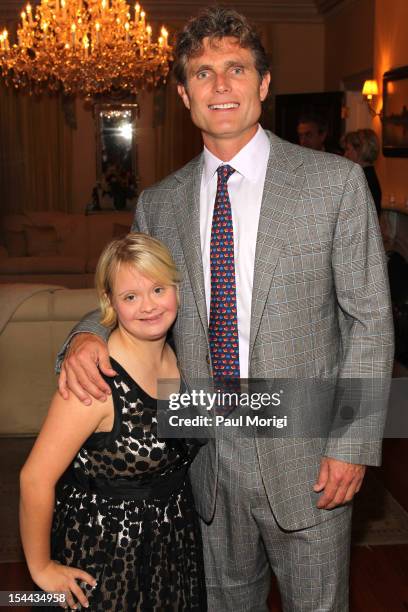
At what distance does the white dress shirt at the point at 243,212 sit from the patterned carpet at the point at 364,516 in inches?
77.7

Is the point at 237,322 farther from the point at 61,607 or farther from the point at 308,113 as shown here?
the point at 308,113

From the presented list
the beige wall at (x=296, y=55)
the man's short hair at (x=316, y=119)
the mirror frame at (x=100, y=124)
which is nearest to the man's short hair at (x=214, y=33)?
the man's short hair at (x=316, y=119)

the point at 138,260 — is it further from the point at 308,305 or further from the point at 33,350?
the point at 33,350

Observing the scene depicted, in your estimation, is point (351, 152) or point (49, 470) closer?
point (49, 470)

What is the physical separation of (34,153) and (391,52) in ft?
18.9

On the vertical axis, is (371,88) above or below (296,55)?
below

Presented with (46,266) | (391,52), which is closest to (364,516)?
(46,266)

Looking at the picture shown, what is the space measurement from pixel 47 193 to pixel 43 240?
99.7 inches

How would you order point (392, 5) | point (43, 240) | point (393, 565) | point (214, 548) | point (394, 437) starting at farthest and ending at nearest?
point (43, 240) → point (392, 5) → point (394, 437) → point (393, 565) → point (214, 548)

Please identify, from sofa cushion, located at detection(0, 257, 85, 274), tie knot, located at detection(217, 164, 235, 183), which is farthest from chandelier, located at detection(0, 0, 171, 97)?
tie knot, located at detection(217, 164, 235, 183)

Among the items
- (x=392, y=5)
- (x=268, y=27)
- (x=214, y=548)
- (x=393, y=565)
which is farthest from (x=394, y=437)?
(x=268, y=27)

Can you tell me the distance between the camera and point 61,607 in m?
1.74

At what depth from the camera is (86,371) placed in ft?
5.54

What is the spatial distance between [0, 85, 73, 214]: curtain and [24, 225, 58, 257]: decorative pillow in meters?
2.39
